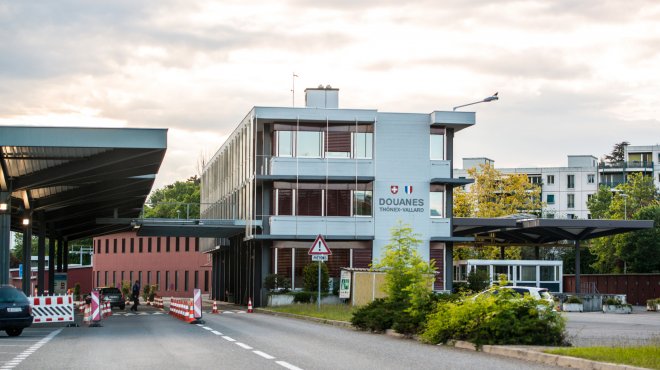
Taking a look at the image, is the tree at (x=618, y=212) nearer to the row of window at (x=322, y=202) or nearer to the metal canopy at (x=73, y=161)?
the row of window at (x=322, y=202)

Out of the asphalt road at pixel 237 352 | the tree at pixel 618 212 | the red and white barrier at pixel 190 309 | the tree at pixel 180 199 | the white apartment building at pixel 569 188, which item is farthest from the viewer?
A: the white apartment building at pixel 569 188

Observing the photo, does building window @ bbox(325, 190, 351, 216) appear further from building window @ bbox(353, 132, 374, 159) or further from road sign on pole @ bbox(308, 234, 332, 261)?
road sign on pole @ bbox(308, 234, 332, 261)

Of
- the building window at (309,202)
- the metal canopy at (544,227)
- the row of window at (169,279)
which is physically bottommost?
the row of window at (169,279)

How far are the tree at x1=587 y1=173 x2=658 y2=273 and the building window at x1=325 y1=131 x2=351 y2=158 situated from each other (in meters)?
46.5

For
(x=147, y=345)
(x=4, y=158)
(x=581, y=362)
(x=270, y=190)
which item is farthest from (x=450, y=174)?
(x=581, y=362)

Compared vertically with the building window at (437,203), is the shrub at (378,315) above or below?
below

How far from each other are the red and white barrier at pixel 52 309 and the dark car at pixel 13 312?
4703mm

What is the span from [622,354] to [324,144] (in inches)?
1661

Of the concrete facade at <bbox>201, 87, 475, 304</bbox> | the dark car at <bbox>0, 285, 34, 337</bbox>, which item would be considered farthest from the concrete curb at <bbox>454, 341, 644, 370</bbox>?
the concrete facade at <bbox>201, 87, 475, 304</bbox>

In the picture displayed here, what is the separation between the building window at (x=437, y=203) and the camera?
60.2 m

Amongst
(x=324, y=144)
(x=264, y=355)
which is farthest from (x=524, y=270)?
(x=264, y=355)

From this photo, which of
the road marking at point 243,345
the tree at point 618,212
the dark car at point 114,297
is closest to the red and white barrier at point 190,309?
the road marking at point 243,345

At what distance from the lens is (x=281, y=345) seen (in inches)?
837

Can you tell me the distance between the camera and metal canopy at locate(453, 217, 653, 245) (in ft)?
201
